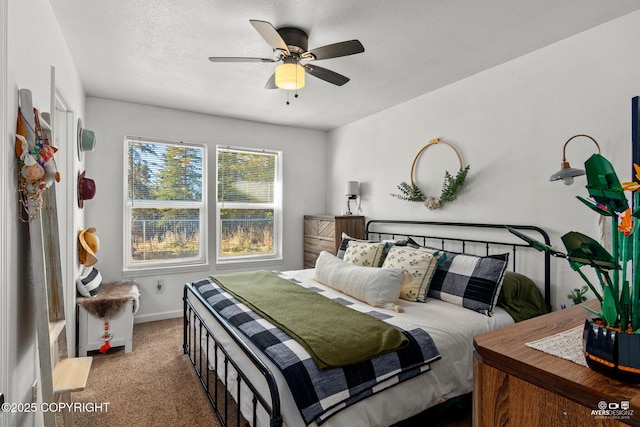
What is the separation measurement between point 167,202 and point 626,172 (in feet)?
13.7

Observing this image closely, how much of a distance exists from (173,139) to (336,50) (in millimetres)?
2669

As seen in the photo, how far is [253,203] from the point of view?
14.8ft

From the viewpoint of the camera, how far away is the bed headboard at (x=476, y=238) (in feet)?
8.02

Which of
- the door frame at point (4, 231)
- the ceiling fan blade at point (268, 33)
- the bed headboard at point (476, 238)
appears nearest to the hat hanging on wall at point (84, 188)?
the door frame at point (4, 231)

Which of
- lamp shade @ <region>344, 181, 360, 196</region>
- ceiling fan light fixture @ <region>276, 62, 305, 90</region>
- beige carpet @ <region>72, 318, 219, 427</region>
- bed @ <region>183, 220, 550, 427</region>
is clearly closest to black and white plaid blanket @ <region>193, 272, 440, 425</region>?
bed @ <region>183, 220, 550, 427</region>

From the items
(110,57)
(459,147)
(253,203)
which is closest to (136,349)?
(253,203)

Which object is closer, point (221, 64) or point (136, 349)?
point (221, 64)

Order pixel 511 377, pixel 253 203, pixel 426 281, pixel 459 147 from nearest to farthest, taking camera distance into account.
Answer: pixel 511 377 → pixel 426 281 → pixel 459 147 → pixel 253 203

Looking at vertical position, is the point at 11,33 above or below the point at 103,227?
above

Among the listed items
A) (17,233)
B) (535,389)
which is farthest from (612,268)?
(17,233)

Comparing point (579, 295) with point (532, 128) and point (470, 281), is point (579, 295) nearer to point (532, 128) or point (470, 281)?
point (470, 281)

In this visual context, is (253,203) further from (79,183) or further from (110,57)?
(110,57)

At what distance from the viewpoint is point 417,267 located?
2.54 metres

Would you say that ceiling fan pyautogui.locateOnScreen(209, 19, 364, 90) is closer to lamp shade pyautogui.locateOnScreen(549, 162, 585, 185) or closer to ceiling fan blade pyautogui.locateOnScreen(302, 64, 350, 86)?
ceiling fan blade pyautogui.locateOnScreen(302, 64, 350, 86)
